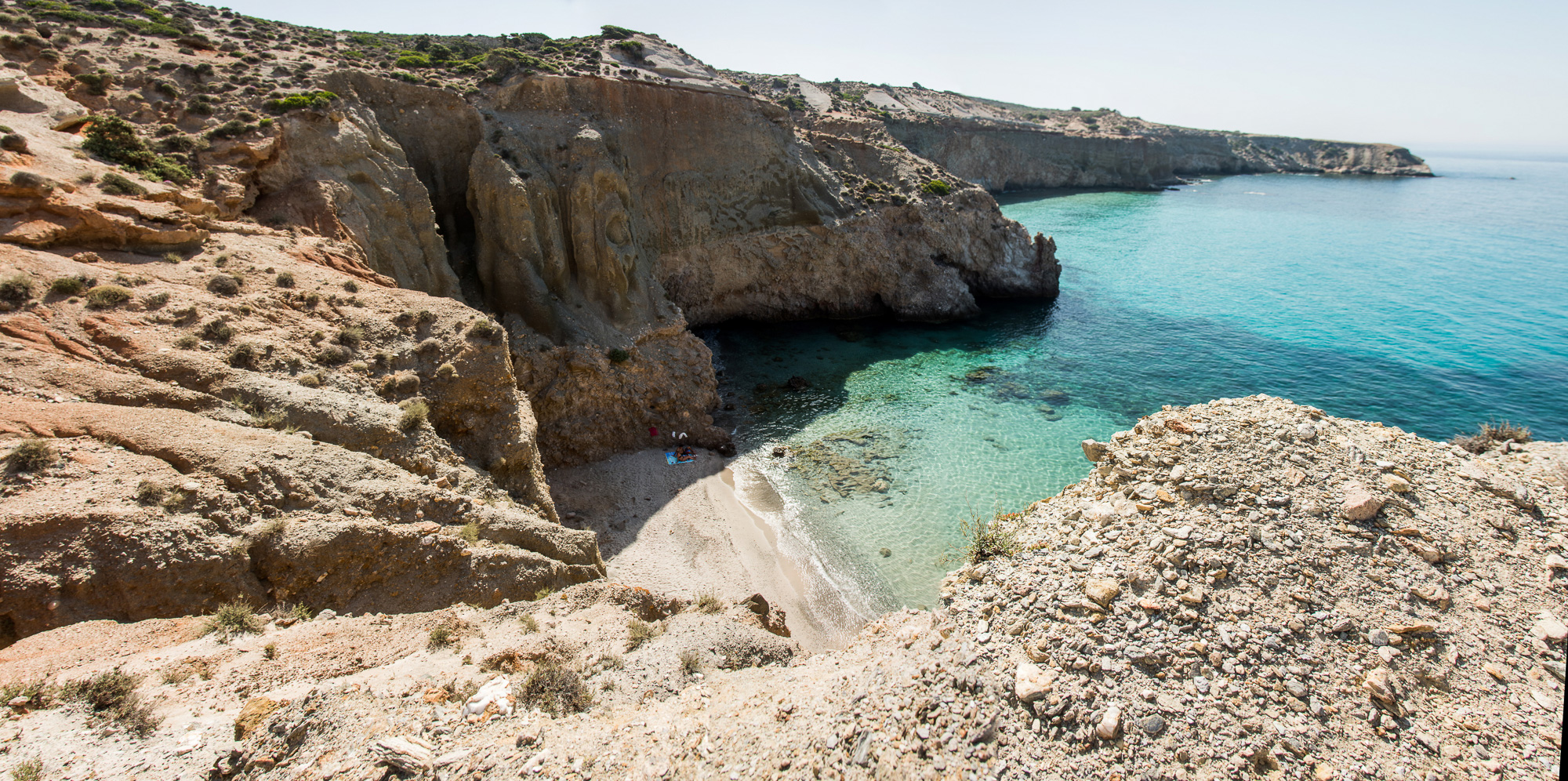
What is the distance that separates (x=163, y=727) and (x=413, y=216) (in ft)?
70.7

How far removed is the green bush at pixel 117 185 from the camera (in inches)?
671

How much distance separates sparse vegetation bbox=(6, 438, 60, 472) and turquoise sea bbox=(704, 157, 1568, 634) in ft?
57.0

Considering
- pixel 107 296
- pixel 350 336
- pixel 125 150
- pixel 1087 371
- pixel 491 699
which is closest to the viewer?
pixel 491 699

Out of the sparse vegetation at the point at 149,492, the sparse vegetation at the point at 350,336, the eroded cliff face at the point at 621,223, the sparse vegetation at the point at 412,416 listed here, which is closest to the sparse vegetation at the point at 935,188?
the eroded cliff face at the point at 621,223

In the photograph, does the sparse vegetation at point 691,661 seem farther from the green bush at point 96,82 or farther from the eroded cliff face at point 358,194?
the green bush at point 96,82

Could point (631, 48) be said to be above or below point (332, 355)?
above

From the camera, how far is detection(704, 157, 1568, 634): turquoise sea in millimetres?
24406

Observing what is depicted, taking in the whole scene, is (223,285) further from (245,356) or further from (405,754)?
(405,754)

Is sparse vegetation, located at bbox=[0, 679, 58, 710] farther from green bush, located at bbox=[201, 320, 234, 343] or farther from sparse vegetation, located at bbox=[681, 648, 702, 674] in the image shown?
green bush, located at bbox=[201, 320, 234, 343]

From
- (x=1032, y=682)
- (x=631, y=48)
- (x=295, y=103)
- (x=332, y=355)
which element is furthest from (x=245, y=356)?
(x=631, y=48)

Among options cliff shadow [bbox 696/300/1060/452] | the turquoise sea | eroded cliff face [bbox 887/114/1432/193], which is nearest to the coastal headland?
the turquoise sea

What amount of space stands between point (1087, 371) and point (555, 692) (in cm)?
3541

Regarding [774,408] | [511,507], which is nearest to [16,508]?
[511,507]

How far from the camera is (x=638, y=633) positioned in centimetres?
1184
